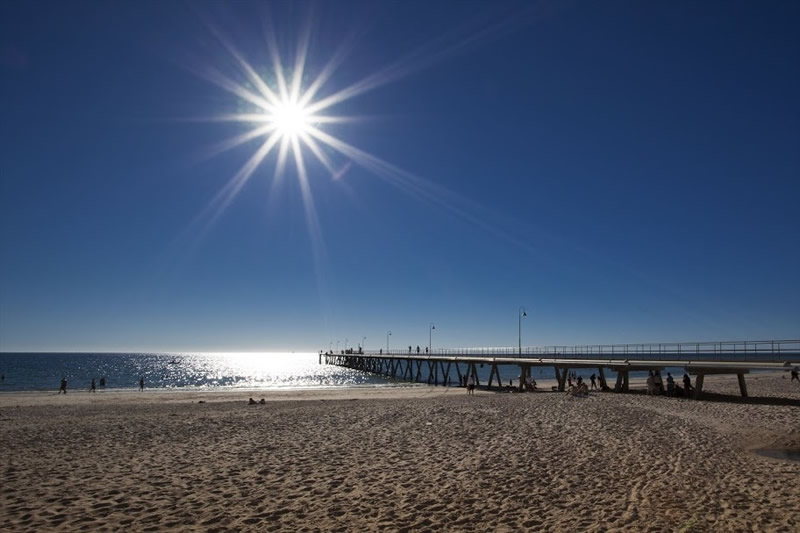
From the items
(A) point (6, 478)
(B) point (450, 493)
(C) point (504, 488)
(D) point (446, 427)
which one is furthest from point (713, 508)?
(A) point (6, 478)

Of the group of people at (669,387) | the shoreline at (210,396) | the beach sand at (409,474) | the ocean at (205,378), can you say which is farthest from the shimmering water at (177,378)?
the beach sand at (409,474)

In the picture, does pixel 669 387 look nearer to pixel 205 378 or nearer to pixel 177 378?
pixel 205 378

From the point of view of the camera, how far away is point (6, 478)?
877 centimetres

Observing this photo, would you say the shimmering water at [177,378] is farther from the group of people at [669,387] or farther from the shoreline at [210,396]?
the group of people at [669,387]

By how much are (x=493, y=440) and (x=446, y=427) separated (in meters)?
2.26

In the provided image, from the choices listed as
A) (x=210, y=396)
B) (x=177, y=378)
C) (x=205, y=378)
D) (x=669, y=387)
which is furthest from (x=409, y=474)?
(x=177, y=378)

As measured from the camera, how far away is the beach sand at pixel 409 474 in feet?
21.7

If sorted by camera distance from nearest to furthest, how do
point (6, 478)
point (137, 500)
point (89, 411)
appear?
point (137, 500), point (6, 478), point (89, 411)

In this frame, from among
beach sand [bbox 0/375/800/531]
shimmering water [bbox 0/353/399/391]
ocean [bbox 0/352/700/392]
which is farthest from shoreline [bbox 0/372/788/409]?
beach sand [bbox 0/375/800/531]

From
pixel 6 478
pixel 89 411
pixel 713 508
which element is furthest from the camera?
pixel 89 411

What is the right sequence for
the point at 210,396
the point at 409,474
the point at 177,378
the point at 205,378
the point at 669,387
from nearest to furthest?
the point at 409,474 < the point at 669,387 < the point at 210,396 < the point at 205,378 < the point at 177,378

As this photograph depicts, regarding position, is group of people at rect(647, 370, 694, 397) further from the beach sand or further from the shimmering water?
the shimmering water

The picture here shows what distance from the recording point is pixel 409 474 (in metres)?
8.91

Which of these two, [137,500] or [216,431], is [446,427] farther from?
[137,500]
